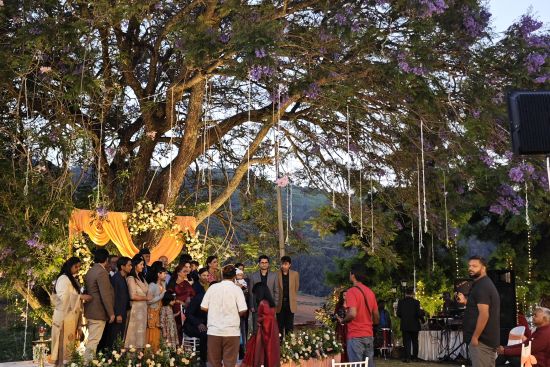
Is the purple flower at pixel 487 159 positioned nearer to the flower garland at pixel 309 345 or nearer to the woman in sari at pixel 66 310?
the flower garland at pixel 309 345

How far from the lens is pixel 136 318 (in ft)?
36.3

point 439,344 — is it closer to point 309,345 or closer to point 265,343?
point 309,345

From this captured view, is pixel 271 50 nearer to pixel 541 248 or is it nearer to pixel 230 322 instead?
pixel 230 322

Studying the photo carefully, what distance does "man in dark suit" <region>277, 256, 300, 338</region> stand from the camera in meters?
12.4

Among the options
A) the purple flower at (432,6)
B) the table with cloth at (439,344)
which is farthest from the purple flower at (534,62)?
the table with cloth at (439,344)

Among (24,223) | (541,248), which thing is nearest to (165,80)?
(24,223)

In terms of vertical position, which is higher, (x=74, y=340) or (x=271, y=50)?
(x=271, y=50)

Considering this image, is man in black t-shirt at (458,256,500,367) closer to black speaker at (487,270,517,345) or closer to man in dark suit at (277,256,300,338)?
man in dark suit at (277,256,300,338)

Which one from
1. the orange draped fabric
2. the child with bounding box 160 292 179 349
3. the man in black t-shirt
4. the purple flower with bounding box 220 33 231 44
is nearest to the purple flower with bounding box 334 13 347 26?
the purple flower with bounding box 220 33 231 44

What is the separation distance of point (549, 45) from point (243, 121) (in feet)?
18.5

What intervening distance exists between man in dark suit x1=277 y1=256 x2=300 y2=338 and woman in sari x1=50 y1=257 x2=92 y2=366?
9.23 feet

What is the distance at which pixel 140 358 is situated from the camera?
33.9 feet

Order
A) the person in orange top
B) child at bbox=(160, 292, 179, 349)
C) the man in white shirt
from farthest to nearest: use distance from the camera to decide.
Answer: child at bbox=(160, 292, 179, 349) → the man in white shirt → the person in orange top

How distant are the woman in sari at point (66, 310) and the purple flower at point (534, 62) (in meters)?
6.99
